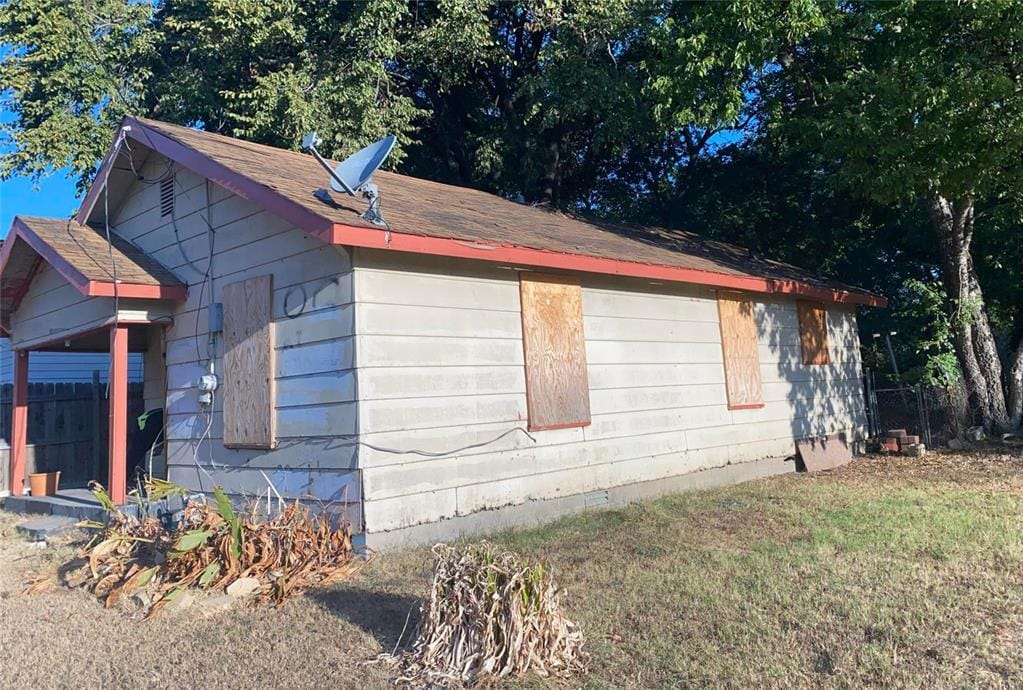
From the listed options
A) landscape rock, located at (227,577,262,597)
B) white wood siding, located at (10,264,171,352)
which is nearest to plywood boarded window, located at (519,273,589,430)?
landscape rock, located at (227,577,262,597)

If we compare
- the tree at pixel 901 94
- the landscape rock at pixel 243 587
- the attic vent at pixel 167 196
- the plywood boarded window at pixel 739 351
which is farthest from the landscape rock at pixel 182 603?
the tree at pixel 901 94

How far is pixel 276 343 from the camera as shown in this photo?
7.82m

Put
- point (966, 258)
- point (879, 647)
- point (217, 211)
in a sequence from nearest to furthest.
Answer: point (879, 647)
point (217, 211)
point (966, 258)

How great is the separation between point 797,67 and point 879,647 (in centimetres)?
1162

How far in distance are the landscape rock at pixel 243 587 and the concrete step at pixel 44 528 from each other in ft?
11.8

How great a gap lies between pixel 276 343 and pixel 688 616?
473 cm

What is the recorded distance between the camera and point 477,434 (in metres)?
7.88

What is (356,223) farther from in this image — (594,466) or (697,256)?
(697,256)

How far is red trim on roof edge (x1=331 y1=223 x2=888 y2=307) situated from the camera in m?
6.82

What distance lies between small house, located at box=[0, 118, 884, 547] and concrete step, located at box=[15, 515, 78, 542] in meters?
0.61

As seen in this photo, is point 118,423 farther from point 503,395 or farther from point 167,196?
point 503,395

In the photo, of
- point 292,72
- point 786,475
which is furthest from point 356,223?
point 292,72

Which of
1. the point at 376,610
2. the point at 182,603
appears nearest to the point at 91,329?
the point at 182,603

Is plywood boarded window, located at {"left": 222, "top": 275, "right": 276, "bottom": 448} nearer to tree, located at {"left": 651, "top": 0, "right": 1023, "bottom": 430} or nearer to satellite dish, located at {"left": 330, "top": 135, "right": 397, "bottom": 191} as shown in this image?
satellite dish, located at {"left": 330, "top": 135, "right": 397, "bottom": 191}
